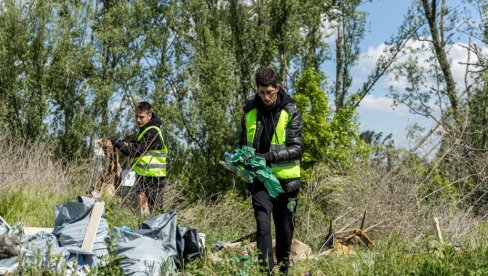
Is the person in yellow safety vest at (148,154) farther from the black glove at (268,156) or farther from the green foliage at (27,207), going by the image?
the black glove at (268,156)

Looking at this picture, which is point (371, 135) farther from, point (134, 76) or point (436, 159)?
point (134, 76)

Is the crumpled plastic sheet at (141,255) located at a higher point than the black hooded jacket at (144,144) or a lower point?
lower

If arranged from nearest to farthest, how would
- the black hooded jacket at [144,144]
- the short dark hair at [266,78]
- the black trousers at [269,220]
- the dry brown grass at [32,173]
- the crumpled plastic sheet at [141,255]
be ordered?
the crumpled plastic sheet at [141,255]
the black trousers at [269,220]
the short dark hair at [266,78]
the black hooded jacket at [144,144]
the dry brown grass at [32,173]

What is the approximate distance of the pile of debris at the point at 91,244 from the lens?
179 inches

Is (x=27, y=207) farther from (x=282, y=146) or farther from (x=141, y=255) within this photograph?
(x=282, y=146)

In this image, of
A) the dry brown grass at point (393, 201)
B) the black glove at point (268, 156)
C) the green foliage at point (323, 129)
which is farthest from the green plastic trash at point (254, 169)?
the green foliage at point (323, 129)

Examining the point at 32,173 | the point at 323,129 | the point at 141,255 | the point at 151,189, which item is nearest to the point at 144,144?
the point at 151,189

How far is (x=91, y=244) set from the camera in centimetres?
504

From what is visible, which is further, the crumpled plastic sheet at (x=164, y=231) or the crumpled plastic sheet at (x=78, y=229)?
the crumpled plastic sheet at (x=164, y=231)

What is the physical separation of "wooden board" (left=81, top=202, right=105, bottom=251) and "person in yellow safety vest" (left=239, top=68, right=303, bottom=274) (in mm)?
1260

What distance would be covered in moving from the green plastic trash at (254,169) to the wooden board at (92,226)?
116cm

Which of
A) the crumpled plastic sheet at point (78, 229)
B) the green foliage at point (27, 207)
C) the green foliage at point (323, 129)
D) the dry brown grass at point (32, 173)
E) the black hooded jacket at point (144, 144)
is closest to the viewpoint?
the crumpled plastic sheet at point (78, 229)

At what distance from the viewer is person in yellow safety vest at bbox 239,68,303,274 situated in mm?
5320

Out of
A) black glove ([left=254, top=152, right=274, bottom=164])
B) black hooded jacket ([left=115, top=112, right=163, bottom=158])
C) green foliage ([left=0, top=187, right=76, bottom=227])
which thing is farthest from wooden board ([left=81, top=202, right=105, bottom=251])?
black hooded jacket ([left=115, top=112, right=163, bottom=158])
